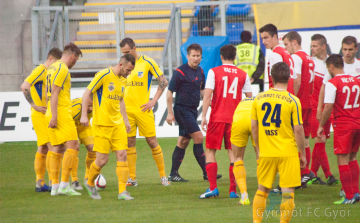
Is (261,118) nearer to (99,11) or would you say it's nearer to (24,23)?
(99,11)

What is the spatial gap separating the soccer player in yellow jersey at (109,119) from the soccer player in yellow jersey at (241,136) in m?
1.47

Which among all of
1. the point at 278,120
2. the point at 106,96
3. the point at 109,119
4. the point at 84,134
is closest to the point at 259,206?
the point at 278,120

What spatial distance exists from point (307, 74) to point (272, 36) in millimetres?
782

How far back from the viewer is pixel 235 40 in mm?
13180

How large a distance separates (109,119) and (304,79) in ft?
9.57

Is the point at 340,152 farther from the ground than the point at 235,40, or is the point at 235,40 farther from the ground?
the point at 235,40

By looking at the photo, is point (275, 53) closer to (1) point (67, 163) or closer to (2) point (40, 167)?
(1) point (67, 163)

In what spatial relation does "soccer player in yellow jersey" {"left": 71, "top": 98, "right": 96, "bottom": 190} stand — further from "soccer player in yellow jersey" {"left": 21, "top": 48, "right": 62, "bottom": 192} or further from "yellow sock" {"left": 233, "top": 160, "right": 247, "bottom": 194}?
"yellow sock" {"left": 233, "top": 160, "right": 247, "bottom": 194}

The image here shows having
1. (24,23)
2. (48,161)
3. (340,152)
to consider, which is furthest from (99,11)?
(340,152)

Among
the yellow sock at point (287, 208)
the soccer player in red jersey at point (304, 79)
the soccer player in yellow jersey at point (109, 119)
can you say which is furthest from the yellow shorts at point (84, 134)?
the yellow sock at point (287, 208)

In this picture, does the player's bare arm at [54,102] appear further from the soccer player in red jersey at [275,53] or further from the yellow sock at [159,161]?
the soccer player in red jersey at [275,53]

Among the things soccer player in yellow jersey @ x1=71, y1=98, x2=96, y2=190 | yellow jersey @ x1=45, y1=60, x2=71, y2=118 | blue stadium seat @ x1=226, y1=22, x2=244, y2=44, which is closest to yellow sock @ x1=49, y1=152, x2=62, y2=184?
soccer player in yellow jersey @ x1=71, y1=98, x2=96, y2=190

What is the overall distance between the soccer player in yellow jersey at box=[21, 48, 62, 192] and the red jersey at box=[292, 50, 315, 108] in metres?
3.57

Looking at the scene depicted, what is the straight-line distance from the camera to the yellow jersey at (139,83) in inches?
287
